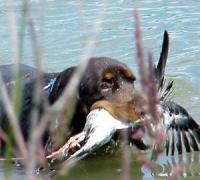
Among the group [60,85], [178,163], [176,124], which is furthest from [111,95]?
[178,163]

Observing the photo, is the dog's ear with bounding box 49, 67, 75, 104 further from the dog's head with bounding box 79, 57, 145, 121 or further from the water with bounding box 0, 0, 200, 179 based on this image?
the water with bounding box 0, 0, 200, 179

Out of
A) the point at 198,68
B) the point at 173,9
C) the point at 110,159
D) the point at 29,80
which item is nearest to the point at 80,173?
the point at 110,159

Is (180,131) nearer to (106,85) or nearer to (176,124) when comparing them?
(176,124)

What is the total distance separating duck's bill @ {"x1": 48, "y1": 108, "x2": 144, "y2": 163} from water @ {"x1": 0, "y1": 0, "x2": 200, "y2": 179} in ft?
4.68

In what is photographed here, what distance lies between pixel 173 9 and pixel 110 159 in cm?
364

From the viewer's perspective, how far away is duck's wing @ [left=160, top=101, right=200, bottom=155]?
4133 mm

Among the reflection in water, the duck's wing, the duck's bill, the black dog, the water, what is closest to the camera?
the duck's bill

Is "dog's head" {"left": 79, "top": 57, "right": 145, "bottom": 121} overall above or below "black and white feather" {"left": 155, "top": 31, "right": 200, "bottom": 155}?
above

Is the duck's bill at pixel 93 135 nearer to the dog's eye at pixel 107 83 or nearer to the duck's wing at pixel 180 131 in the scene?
the dog's eye at pixel 107 83

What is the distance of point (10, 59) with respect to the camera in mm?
6676

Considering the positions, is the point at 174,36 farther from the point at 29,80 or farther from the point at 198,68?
the point at 29,80

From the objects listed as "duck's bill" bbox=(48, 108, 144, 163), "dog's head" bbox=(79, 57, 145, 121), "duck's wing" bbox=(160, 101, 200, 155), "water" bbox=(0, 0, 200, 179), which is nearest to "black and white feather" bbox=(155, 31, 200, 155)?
"duck's wing" bbox=(160, 101, 200, 155)

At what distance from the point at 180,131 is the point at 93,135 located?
34.5 inches

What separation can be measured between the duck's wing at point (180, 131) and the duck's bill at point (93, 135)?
48 cm
